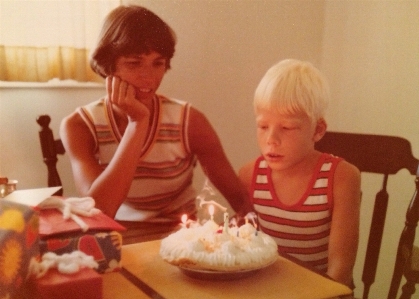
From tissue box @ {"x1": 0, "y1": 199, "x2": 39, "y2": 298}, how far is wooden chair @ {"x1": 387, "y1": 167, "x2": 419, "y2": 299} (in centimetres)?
88

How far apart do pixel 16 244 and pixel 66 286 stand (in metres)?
0.07

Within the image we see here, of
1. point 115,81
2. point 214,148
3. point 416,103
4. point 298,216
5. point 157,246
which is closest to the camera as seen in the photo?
point 157,246

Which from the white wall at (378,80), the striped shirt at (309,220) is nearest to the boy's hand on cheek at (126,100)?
the striped shirt at (309,220)

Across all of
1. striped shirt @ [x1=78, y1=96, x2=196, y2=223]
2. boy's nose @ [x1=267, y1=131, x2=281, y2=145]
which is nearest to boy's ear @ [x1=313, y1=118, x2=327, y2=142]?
boy's nose @ [x1=267, y1=131, x2=281, y2=145]

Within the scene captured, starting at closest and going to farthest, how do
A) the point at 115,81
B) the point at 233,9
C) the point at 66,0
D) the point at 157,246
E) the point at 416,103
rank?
the point at 157,246 < the point at 115,81 < the point at 66,0 < the point at 416,103 < the point at 233,9

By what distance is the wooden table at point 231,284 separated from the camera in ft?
2.02

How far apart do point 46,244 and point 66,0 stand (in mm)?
1057

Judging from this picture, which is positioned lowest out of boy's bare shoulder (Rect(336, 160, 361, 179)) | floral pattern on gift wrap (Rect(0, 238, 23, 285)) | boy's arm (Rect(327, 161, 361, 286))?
boy's arm (Rect(327, 161, 361, 286))

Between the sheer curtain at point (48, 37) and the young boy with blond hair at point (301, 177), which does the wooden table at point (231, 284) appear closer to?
the young boy with blond hair at point (301, 177)

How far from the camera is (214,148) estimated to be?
1.32 metres

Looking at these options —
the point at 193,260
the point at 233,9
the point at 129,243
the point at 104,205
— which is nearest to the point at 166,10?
the point at 233,9

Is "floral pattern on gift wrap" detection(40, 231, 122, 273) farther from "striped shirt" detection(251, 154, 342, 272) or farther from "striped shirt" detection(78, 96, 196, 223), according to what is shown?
"striped shirt" detection(78, 96, 196, 223)

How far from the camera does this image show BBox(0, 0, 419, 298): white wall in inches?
59.7

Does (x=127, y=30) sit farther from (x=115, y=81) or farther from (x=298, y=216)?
(x=298, y=216)
